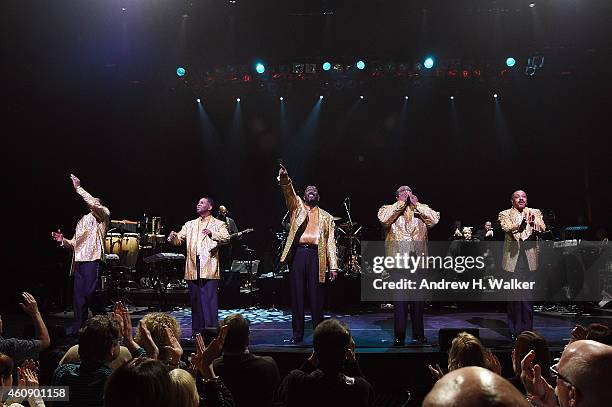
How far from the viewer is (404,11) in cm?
1114

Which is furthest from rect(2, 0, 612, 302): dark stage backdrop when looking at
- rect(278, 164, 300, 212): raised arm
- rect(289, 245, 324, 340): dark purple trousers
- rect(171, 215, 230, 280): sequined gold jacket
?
rect(289, 245, 324, 340): dark purple trousers

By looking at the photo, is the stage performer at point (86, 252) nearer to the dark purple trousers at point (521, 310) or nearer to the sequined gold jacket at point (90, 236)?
the sequined gold jacket at point (90, 236)

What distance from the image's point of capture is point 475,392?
0.96m

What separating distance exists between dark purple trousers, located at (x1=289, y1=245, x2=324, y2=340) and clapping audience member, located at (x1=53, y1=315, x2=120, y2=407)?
14.1 feet

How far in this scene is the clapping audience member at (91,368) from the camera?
2.93m

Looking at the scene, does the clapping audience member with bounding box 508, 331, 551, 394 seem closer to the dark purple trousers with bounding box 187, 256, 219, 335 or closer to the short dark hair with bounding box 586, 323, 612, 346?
the short dark hair with bounding box 586, 323, 612, 346

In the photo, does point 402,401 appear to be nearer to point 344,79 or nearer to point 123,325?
point 123,325

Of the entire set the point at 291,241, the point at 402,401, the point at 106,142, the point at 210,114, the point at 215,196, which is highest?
the point at 210,114

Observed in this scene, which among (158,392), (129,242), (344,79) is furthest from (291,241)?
(129,242)

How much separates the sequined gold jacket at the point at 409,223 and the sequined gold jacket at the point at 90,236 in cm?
416

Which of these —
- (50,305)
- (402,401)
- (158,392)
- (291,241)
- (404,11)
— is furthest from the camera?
(50,305)

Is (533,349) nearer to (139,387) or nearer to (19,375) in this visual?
(139,387)

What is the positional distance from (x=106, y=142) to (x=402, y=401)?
11.9m

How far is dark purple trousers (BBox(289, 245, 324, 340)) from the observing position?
730 cm
